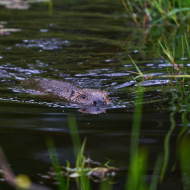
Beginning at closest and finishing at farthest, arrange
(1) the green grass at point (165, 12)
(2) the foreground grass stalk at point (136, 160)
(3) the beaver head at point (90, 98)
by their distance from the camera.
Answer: (2) the foreground grass stalk at point (136, 160) < (3) the beaver head at point (90, 98) < (1) the green grass at point (165, 12)

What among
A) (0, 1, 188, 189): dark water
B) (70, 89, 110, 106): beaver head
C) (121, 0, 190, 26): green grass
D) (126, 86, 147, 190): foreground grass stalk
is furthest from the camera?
(121, 0, 190, 26): green grass

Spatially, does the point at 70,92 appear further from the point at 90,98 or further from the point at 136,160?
the point at 136,160

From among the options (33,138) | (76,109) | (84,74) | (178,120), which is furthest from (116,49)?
(33,138)

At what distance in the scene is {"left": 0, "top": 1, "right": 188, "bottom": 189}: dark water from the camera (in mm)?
3203

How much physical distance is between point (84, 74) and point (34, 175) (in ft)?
12.5

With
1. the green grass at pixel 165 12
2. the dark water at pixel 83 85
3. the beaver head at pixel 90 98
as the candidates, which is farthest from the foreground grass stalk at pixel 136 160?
the green grass at pixel 165 12

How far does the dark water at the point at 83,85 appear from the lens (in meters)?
3.20

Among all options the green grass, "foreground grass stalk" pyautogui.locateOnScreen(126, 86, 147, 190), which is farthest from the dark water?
the green grass

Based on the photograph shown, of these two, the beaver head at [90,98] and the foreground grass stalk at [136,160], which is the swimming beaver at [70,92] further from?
the foreground grass stalk at [136,160]

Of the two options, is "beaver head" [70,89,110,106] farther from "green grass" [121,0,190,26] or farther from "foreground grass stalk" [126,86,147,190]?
"green grass" [121,0,190,26]

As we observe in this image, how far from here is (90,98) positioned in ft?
16.1

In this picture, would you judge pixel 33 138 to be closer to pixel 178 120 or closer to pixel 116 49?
pixel 178 120

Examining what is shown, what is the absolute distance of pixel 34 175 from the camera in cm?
282

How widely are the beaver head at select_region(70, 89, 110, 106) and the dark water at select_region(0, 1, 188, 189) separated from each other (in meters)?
0.12
